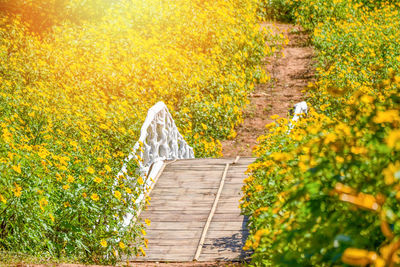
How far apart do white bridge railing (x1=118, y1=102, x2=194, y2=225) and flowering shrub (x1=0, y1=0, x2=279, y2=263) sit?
0.49 metres

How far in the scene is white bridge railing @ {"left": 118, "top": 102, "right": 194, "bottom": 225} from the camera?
26.6 ft

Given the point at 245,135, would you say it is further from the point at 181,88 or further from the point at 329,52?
the point at 329,52

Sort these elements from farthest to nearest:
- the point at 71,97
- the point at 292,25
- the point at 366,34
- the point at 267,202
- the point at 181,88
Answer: the point at 292,25 → the point at 366,34 → the point at 181,88 → the point at 71,97 → the point at 267,202

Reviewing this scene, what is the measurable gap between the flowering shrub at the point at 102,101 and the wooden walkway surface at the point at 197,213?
52 cm

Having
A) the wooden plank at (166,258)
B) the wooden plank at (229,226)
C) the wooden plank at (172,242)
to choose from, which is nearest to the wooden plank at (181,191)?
the wooden plank at (229,226)

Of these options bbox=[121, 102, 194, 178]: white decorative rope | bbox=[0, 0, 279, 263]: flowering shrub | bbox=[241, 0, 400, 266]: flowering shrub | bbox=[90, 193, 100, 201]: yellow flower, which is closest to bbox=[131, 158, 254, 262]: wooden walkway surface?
bbox=[121, 102, 194, 178]: white decorative rope

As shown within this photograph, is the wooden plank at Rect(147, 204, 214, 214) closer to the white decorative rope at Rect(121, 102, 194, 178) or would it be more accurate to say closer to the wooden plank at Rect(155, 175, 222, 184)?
the white decorative rope at Rect(121, 102, 194, 178)

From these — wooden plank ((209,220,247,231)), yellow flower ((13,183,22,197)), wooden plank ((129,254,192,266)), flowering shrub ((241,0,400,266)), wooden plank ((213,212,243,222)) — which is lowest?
wooden plank ((213,212,243,222))

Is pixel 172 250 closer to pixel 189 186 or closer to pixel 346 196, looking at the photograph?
pixel 189 186

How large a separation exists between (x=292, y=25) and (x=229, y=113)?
7266mm

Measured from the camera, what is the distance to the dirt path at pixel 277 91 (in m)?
12.2

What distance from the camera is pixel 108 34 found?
14.0 m

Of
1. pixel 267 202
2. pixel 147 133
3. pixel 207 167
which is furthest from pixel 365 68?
pixel 267 202

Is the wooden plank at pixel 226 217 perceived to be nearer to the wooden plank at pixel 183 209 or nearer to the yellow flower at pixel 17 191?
the wooden plank at pixel 183 209
